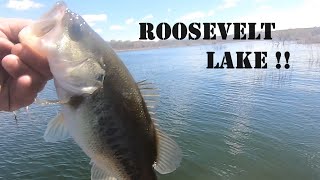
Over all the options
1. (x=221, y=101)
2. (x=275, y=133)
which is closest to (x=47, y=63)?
(x=275, y=133)

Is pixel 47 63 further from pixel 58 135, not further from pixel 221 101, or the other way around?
pixel 221 101

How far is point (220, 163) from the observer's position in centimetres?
1808

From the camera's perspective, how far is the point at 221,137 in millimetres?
21000

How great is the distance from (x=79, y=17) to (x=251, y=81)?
35.8 metres

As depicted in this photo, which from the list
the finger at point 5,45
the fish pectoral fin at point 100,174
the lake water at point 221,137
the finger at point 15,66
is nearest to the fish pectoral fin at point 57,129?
the fish pectoral fin at point 100,174

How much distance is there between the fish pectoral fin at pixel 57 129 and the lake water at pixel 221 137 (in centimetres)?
1123

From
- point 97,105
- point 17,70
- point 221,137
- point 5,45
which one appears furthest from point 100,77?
point 221,137

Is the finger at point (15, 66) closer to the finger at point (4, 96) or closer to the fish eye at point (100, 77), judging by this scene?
the finger at point (4, 96)

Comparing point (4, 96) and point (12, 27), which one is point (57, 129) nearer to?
point (4, 96)

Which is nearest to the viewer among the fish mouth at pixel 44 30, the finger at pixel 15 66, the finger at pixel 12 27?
the fish mouth at pixel 44 30

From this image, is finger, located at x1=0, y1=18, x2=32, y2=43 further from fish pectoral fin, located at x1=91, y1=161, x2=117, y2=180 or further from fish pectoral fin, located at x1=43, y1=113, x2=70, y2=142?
fish pectoral fin, located at x1=91, y1=161, x2=117, y2=180

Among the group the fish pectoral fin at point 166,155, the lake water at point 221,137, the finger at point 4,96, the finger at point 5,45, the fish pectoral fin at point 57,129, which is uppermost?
the finger at point 5,45

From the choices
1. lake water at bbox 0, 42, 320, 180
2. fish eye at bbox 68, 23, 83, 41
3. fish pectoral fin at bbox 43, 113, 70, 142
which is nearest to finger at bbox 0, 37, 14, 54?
fish eye at bbox 68, 23, 83, 41

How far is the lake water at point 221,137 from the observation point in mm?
17188
